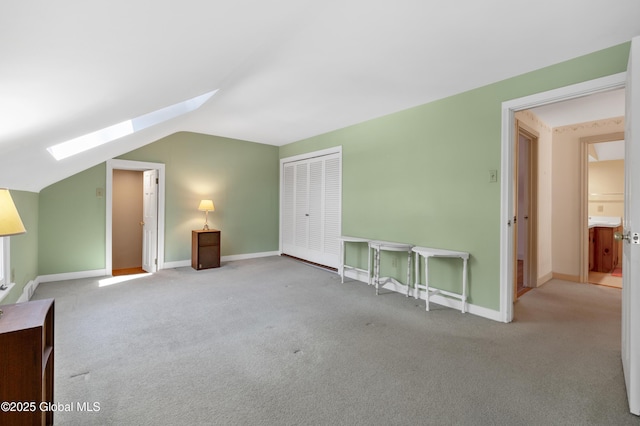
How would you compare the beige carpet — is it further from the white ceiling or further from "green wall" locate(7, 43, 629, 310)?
the white ceiling

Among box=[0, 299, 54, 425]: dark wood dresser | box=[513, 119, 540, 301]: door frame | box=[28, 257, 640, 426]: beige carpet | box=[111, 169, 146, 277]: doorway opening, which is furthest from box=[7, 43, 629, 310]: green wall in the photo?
box=[0, 299, 54, 425]: dark wood dresser

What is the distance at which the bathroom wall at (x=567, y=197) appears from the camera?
14.6 feet

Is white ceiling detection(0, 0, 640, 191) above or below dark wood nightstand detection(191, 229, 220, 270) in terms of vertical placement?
above

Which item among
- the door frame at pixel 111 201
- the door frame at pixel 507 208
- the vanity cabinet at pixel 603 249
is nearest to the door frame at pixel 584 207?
the vanity cabinet at pixel 603 249

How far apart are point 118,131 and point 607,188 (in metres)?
8.15

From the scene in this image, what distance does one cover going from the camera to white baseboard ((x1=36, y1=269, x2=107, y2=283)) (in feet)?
14.0

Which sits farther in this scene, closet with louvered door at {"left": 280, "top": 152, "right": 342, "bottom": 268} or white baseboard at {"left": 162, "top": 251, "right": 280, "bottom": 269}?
white baseboard at {"left": 162, "top": 251, "right": 280, "bottom": 269}

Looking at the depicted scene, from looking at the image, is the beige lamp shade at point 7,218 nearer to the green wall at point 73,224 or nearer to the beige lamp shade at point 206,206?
the green wall at point 73,224

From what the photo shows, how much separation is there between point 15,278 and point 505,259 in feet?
16.0

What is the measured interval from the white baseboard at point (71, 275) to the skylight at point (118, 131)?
103 inches

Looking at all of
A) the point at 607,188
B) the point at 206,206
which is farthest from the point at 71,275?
the point at 607,188

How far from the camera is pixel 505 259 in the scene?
9.83ft

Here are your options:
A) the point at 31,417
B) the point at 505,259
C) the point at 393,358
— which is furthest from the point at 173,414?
the point at 505,259

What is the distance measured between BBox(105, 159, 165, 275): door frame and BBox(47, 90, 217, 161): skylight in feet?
6.71
